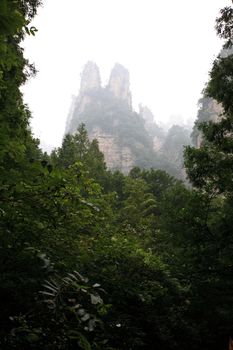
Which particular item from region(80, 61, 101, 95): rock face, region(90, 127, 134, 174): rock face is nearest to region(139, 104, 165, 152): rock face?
region(90, 127, 134, 174): rock face

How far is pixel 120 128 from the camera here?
9325 centimetres

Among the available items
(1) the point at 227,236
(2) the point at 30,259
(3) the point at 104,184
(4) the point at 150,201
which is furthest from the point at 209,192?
(3) the point at 104,184

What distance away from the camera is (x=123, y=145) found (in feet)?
289

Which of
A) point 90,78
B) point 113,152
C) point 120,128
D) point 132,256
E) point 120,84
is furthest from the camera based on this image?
point 90,78

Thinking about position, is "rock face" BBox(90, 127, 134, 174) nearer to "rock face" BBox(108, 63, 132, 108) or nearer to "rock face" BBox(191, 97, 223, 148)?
"rock face" BBox(191, 97, 223, 148)

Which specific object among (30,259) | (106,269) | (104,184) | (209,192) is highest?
(104,184)

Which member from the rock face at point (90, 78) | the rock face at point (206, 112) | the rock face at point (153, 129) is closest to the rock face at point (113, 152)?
the rock face at point (153, 129)

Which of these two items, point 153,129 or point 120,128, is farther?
point 153,129

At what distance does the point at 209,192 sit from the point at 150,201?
1435cm

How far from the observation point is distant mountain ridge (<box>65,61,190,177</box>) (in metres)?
82.8

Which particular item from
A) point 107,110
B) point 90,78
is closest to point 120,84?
point 90,78

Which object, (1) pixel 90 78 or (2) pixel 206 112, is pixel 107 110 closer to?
(1) pixel 90 78

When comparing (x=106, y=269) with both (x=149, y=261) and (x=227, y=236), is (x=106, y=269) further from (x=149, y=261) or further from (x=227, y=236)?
(x=227, y=236)

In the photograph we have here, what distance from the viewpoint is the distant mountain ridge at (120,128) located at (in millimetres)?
82750
